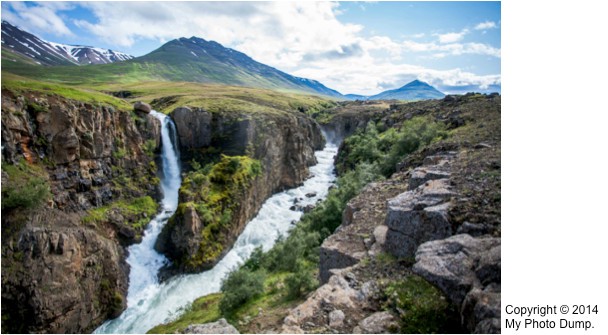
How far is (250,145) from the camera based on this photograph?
42.4m

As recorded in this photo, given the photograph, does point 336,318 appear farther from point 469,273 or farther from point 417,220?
point 417,220

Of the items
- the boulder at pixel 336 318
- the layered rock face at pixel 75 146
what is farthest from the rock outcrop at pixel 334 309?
the layered rock face at pixel 75 146

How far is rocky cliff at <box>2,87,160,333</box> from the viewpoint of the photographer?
1855 centimetres

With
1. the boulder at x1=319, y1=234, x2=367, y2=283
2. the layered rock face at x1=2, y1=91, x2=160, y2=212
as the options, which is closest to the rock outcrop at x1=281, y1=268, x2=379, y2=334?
the boulder at x1=319, y1=234, x2=367, y2=283

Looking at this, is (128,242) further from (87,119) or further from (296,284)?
(296,284)

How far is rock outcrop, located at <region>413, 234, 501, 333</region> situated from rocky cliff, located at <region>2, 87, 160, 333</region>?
23169 mm

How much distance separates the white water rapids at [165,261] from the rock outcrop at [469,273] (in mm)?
20162

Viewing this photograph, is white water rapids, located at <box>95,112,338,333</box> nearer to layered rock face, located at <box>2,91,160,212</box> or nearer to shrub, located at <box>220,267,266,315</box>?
layered rock face, located at <box>2,91,160,212</box>

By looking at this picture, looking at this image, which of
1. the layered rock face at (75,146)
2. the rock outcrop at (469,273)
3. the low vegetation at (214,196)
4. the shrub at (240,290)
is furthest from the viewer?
the low vegetation at (214,196)

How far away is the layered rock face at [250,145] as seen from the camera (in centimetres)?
3622

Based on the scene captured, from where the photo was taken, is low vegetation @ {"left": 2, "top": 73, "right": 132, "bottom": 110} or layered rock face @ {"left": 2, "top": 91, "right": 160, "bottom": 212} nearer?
layered rock face @ {"left": 2, "top": 91, "right": 160, "bottom": 212}

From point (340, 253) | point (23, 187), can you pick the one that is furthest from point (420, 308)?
point (23, 187)

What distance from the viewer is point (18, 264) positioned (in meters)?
18.3

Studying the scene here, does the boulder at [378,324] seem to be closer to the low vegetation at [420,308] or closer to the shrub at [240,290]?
the low vegetation at [420,308]
